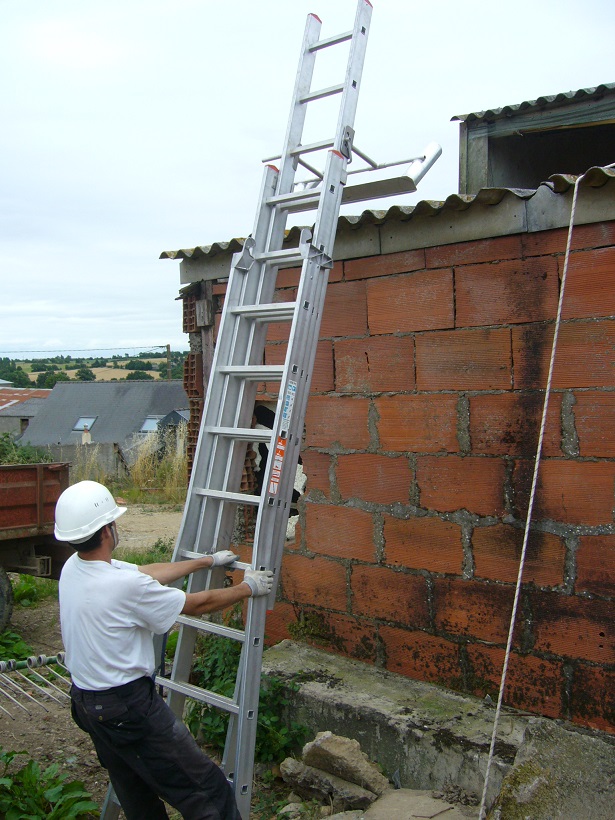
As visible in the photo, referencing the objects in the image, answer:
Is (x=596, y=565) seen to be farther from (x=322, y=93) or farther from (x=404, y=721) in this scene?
(x=322, y=93)

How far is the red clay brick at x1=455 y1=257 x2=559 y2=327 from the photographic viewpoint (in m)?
3.64

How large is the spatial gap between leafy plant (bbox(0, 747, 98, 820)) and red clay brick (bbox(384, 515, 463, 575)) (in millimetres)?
1959

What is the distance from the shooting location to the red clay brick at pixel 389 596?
4.09m

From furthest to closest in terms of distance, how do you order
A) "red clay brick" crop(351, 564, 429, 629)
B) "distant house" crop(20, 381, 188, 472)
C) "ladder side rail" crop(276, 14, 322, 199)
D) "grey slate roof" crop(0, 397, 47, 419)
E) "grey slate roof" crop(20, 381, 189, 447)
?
1. "grey slate roof" crop(0, 397, 47, 419)
2. "grey slate roof" crop(20, 381, 189, 447)
3. "distant house" crop(20, 381, 188, 472)
4. "red clay brick" crop(351, 564, 429, 629)
5. "ladder side rail" crop(276, 14, 322, 199)

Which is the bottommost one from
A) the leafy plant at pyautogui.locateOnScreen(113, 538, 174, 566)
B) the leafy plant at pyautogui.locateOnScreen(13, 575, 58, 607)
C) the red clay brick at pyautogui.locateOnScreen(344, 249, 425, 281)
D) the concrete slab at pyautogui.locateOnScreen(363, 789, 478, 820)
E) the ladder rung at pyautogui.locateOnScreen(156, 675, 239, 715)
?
the leafy plant at pyautogui.locateOnScreen(13, 575, 58, 607)

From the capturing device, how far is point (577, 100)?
7.49 m

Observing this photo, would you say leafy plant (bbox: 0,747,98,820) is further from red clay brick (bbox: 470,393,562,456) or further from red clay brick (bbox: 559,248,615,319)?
red clay brick (bbox: 559,248,615,319)

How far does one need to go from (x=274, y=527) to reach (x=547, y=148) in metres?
6.93

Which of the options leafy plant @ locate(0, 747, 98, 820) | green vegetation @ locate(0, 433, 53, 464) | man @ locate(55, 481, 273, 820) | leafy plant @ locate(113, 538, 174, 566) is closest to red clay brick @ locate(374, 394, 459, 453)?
man @ locate(55, 481, 273, 820)

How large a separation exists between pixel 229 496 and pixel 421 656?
1564mm

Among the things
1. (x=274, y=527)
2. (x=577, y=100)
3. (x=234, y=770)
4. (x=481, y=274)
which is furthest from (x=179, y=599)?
(x=577, y=100)

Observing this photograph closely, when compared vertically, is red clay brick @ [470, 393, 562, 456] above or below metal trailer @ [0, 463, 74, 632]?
above

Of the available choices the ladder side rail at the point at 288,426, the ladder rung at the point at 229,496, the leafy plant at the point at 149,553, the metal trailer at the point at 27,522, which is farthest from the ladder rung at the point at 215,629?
the leafy plant at the point at 149,553

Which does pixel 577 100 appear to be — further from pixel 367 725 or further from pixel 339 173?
pixel 367 725
